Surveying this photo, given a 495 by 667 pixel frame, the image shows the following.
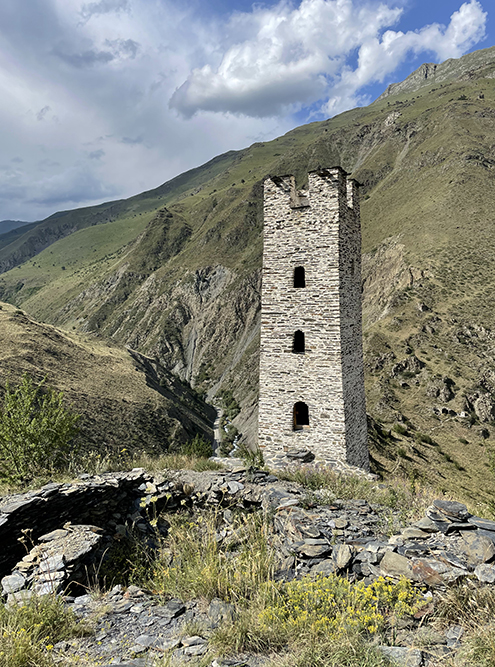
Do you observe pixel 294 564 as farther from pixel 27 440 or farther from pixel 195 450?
pixel 195 450

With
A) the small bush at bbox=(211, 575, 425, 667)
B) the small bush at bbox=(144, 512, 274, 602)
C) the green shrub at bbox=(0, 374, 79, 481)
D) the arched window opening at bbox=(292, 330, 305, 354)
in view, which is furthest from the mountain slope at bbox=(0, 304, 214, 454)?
the small bush at bbox=(211, 575, 425, 667)

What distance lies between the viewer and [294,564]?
17.7 ft

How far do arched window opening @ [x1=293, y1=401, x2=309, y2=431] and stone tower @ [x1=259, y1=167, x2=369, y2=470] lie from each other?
32mm

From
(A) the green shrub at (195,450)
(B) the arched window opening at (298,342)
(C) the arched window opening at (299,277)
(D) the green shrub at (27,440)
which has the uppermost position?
(C) the arched window opening at (299,277)

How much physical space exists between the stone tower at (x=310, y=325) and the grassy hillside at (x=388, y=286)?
9.13m

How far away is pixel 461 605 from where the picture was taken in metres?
4.05

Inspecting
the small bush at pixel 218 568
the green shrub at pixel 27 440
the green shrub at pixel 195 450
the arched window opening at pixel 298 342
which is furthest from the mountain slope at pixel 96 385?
the small bush at pixel 218 568

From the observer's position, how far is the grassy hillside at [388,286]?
32156 mm

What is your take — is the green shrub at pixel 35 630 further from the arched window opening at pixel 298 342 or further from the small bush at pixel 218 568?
the arched window opening at pixel 298 342

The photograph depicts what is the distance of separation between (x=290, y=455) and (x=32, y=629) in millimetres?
8463

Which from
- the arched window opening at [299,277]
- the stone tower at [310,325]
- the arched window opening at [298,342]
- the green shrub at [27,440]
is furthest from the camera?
the arched window opening at [299,277]

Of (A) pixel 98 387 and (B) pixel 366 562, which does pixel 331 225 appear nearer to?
(B) pixel 366 562

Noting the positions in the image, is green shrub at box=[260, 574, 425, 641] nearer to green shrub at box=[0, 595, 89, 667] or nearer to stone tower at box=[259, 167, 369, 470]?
green shrub at box=[0, 595, 89, 667]

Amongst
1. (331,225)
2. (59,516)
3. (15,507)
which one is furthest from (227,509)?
(331,225)
